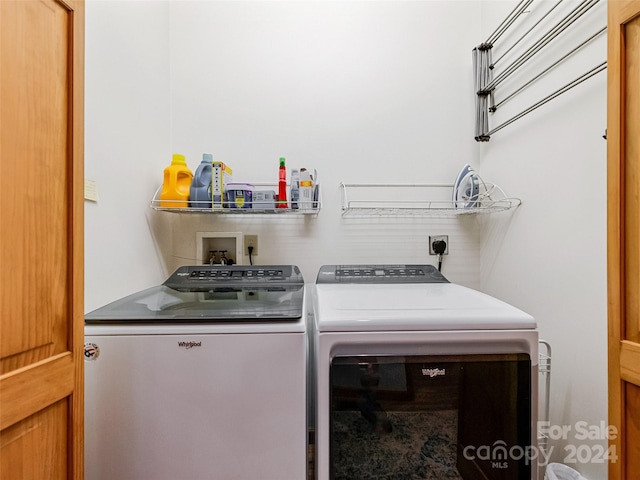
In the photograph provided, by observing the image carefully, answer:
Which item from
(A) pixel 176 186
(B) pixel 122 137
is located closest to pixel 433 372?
(A) pixel 176 186

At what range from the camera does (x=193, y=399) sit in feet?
2.97

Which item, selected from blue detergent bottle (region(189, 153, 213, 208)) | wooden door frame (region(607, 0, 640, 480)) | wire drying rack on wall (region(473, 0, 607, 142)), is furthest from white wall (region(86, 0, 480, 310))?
wooden door frame (region(607, 0, 640, 480))

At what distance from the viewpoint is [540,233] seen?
52.2 inches

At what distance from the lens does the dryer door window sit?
3.11 ft

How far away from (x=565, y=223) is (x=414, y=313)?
75 cm

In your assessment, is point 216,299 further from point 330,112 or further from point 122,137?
point 330,112

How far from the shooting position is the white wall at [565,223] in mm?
1062

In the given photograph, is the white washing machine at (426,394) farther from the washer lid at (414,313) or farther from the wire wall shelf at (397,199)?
the wire wall shelf at (397,199)

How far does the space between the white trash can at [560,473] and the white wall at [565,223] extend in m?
0.06

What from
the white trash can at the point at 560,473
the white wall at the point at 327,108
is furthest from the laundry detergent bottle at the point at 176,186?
the white trash can at the point at 560,473

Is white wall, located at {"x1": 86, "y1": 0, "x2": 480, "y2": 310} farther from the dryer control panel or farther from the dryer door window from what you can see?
the dryer door window

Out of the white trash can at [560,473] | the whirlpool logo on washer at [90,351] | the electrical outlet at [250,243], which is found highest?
the electrical outlet at [250,243]

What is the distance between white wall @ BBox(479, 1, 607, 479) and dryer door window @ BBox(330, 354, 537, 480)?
343 millimetres

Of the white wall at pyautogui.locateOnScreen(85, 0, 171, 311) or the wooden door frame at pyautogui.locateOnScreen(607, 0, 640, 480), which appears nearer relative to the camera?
the wooden door frame at pyautogui.locateOnScreen(607, 0, 640, 480)
